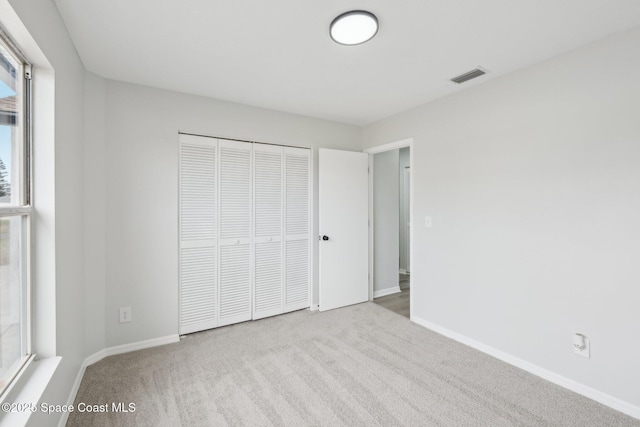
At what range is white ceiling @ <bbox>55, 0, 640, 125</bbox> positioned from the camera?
5.35 feet

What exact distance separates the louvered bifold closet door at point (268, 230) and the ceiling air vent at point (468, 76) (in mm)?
1948

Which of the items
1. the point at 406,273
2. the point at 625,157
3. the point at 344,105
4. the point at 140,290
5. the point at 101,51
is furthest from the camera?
the point at 406,273

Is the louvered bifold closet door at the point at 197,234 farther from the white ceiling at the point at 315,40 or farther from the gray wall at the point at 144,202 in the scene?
the white ceiling at the point at 315,40

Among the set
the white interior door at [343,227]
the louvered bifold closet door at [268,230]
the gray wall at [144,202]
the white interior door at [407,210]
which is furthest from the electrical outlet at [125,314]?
the white interior door at [407,210]

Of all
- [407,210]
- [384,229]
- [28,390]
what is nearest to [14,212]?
[28,390]

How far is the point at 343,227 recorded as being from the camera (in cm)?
372

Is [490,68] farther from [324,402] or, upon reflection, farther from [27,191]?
[27,191]

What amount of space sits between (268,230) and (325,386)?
5.84 feet

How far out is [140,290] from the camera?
262cm

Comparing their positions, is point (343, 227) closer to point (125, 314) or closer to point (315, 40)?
point (315, 40)

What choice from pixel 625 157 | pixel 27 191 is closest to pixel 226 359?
pixel 27 191

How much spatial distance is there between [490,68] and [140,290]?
142 inches

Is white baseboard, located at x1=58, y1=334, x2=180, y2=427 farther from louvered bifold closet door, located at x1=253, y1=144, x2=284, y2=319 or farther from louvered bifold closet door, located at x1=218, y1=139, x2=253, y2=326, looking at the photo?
louvered bifold closet door, located at x1=253, y1=144, x2=284, y2=319

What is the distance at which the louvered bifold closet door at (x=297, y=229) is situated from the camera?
3.47 metres
